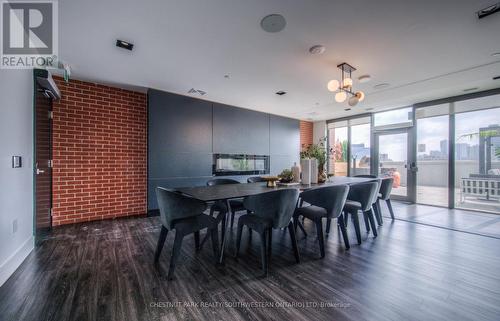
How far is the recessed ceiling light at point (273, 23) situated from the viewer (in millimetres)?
1916

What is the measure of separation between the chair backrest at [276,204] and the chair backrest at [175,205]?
1.80 ft

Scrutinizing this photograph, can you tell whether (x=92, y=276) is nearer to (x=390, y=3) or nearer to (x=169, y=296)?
(x=169, y=296)

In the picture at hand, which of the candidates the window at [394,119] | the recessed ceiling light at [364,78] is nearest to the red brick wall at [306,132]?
the window at [394,119]

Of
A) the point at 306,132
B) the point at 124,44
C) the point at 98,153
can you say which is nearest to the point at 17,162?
the point at 98,153

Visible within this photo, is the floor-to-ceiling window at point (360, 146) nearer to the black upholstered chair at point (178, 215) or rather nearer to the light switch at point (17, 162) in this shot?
the black upholstered chair at point (178, 215)

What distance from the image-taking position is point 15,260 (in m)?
2.00

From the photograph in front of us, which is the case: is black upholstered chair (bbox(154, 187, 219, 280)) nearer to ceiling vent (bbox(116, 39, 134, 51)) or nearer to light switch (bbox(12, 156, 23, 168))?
light switch (bbox(12, 156, 23, 168))

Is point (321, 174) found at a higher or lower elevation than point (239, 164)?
lower

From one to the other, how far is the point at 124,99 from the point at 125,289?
133 inches

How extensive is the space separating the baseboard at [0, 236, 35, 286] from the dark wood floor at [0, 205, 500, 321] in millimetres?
60

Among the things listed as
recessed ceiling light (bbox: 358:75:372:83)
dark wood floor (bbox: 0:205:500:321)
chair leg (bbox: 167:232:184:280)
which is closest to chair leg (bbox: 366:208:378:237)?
dark wood floor (bbox: 0:205:500:321)

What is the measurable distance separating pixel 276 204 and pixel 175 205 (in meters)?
0.95

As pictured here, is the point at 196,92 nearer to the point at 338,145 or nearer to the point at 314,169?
the point at 314,169

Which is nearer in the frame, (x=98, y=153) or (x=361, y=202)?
(x=361, y=202)
